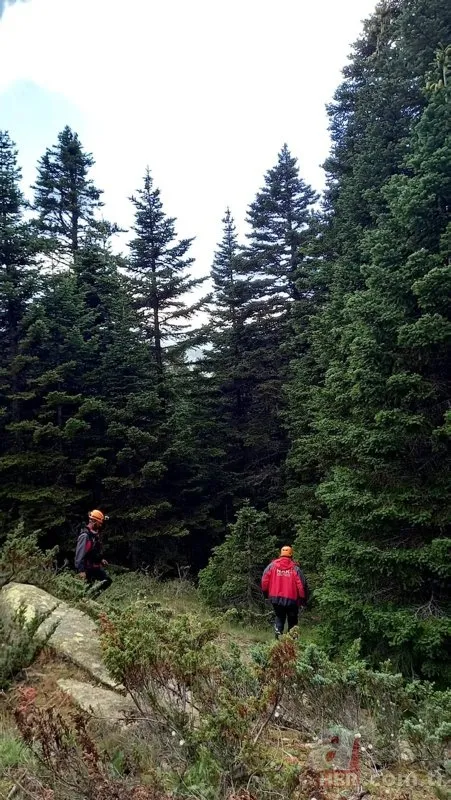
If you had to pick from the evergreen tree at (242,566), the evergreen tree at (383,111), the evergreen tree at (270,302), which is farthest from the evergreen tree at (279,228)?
the evergreen tree at (242,566)

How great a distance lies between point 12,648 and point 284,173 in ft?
73.9

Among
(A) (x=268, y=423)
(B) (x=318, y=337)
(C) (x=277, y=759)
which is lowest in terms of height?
(C) (x=277, y=759)

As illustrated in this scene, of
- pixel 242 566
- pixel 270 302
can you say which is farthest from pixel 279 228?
pixel 242 566

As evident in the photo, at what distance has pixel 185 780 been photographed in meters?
2.78

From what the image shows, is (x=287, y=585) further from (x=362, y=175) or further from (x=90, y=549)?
(x=362, y=175)

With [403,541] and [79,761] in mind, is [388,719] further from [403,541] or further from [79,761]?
[403,541]

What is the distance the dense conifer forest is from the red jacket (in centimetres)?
51

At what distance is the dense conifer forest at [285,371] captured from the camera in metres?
7.78

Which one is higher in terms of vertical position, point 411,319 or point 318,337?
point 318,337

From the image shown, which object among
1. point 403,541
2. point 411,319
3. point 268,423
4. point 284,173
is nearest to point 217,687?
point 403,541

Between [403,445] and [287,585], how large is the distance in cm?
304

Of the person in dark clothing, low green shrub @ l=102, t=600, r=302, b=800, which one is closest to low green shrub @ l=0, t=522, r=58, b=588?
the person in dark clothing

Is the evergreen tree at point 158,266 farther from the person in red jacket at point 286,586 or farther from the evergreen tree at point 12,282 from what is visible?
the person in red jacket at point 286,586

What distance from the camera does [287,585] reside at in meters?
8.53
